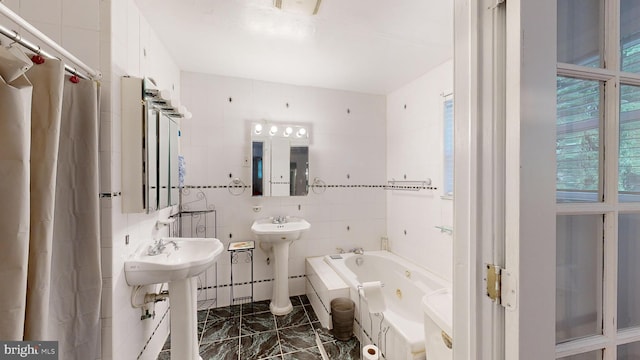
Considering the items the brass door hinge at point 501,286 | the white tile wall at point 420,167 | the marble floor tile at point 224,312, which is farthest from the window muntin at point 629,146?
the marble floor tile at point 224,312

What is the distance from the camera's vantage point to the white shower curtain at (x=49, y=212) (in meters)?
0.73

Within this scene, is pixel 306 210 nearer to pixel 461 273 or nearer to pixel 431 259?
pixel 431 259

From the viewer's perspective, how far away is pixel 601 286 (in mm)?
683

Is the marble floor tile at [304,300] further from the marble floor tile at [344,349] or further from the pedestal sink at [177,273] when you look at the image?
the pedestal sink at [177,273]

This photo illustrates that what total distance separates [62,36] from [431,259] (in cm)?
303

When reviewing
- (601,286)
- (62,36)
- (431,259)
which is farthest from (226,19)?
(431,259)

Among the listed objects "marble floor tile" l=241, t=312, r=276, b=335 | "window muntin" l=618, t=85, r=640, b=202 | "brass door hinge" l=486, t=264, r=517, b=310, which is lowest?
"marble floor tile" l=241, t=312, r=276, b=335

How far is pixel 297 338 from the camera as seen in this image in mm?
2094

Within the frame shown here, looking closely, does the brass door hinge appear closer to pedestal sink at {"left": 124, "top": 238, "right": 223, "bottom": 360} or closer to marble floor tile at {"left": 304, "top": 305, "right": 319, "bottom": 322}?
pedestal sink at {"left": 124, "top": 238, "right": 223, "bottom": 360}

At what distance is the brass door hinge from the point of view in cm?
62

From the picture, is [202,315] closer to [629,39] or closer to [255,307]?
[255,307]

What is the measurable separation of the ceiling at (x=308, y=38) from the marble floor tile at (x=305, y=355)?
2418 mm

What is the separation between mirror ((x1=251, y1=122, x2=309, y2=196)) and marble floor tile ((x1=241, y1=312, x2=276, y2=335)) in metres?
1.20

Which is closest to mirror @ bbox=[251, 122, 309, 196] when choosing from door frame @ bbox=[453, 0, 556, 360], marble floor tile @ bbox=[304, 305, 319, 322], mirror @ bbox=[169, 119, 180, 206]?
mirror @ bbox=[169, 119, 180, 206]
